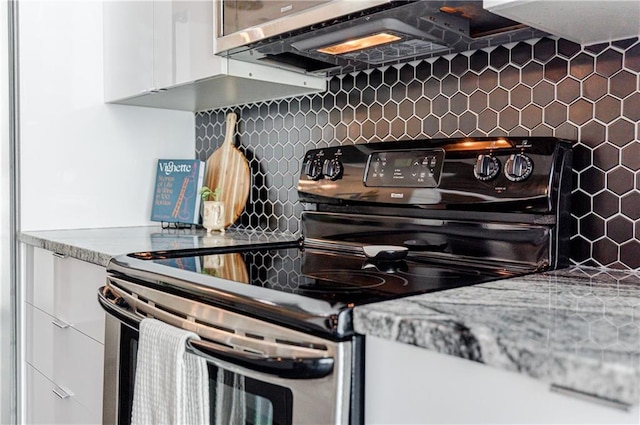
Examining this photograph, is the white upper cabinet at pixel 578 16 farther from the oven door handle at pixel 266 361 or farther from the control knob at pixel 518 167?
the oven door handle at pixel 266 361

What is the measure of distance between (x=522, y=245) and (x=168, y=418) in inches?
28.6

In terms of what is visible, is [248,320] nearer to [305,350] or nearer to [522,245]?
[305,350]

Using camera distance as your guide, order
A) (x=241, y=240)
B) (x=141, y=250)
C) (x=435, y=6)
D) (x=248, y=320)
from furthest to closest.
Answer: (x=241, y=240) → (x=141, y=250) → (x=435, y=6) → (x=248, y=320)

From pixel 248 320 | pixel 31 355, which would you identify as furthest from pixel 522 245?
pixel 31 355

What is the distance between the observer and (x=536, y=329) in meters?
0.65

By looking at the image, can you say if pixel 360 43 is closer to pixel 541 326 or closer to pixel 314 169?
pixel 314 169

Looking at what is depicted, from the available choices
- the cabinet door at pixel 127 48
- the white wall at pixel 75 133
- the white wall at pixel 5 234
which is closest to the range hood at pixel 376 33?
the cabinet door at pixel 127 48

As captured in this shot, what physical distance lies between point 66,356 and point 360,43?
4.04 feet

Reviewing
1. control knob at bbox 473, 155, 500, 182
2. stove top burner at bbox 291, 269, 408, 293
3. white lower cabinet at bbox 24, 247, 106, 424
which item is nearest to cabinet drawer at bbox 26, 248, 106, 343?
white lower cabinet at bbox 24, 247, 106, 424

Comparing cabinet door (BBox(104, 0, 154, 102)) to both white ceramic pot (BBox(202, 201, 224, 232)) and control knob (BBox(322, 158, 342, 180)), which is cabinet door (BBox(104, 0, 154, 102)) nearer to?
white ceramic pot (BBox(202, 201, 224, 232))

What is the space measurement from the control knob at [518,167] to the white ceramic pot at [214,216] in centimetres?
112

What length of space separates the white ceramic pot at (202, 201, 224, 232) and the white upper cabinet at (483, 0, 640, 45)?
1238 millimetres

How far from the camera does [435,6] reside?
111 cm

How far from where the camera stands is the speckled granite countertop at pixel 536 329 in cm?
54
